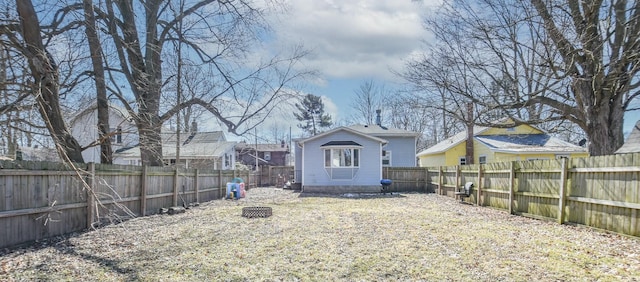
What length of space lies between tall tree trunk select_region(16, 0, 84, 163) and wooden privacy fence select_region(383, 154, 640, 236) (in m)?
9.02

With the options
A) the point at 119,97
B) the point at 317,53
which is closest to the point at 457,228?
the point at 317,53

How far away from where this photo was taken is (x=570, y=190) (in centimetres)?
819

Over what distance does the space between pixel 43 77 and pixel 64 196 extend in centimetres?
260

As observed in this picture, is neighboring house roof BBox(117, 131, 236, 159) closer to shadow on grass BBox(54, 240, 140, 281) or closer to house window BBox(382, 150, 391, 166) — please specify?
house window BBox(382, 150, 391, 166)

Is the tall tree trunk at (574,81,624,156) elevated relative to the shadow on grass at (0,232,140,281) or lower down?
elevated

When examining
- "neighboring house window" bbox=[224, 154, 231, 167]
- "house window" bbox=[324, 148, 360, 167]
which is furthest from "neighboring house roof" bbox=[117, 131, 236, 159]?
"house window" bbox=[324, 148, 360, 167]

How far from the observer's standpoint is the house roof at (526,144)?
2048 centimetres

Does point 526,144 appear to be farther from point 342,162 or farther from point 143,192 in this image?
point 143,192

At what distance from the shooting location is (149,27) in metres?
13.2

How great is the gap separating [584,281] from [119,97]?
11.7 m

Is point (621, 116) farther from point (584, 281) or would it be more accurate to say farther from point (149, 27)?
point (149, 27)

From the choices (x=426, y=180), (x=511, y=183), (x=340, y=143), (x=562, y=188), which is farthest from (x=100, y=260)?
(x=426, y=180)

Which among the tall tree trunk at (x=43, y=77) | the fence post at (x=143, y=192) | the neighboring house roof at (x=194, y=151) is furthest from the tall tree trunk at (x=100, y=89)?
the neighboring house roof at (x=194, y=151)

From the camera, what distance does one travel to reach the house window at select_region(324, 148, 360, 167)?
20.0 metres
